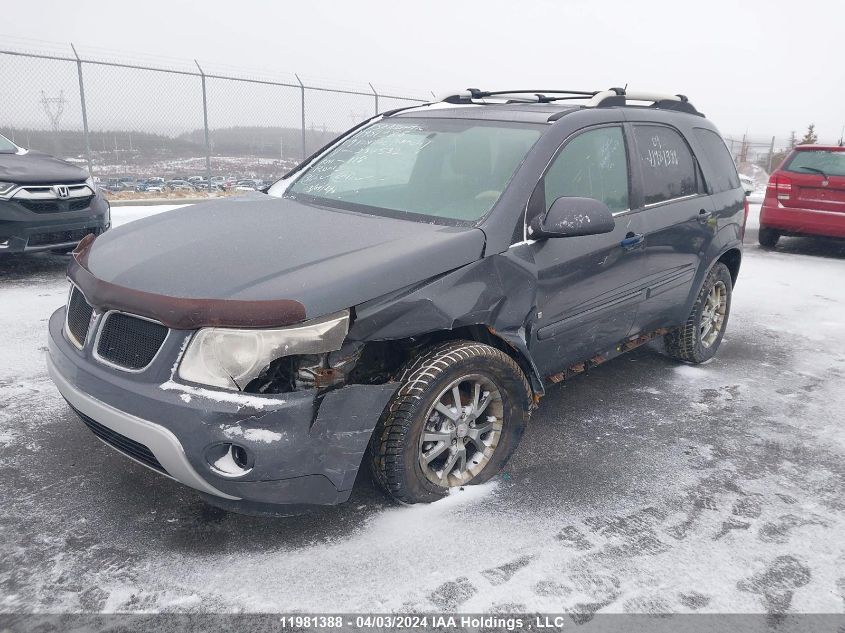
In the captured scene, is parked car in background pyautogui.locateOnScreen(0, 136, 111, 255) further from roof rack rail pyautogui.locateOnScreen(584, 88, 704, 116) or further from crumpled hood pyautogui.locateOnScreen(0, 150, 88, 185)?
roof rack rail pyautogui.locateOnScreen(584, 88, 704, 116)

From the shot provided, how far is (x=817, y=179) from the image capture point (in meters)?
9.05

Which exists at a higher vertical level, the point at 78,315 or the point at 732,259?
the point at 78,315

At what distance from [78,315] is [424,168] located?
1.80 metres

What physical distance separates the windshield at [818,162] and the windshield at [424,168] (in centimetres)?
740

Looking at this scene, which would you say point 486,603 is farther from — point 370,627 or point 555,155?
point 555,155

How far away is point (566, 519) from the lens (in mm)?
2871

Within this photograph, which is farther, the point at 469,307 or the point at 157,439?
the point at 469,307

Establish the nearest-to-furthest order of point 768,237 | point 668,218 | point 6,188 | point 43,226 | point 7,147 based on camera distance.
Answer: point 668,218
point 6,188
point 43,226
point 7,147
point 768,237

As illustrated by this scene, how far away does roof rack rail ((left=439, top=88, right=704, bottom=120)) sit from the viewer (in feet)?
12.6

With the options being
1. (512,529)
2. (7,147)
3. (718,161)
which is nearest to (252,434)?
(512,529)

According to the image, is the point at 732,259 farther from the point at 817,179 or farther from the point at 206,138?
the point at 206,138

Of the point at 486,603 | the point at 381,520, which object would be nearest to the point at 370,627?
the point at 486,603

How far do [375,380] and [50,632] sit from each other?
1350 millimetres

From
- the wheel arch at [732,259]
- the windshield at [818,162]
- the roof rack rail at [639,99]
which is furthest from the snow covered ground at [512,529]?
the windshield at [818,162]
